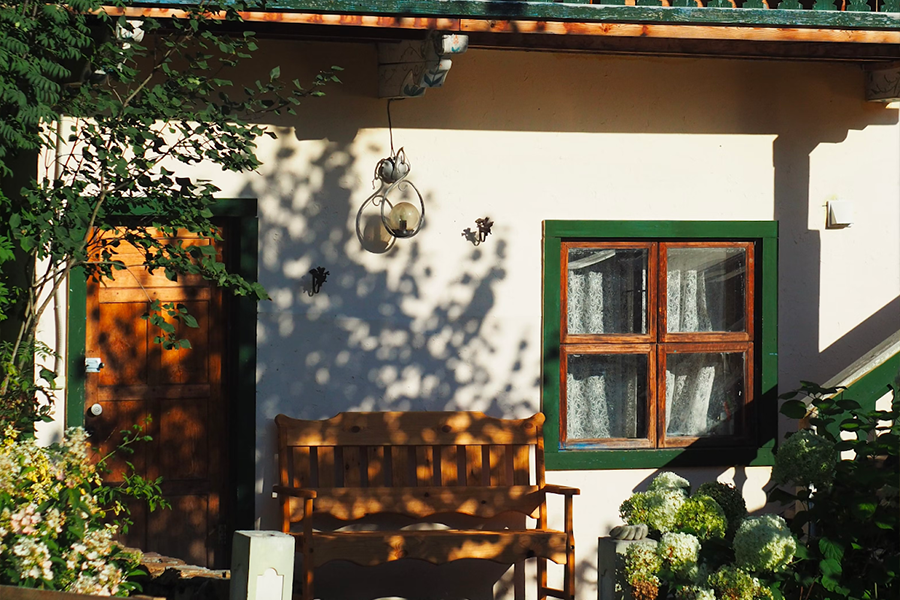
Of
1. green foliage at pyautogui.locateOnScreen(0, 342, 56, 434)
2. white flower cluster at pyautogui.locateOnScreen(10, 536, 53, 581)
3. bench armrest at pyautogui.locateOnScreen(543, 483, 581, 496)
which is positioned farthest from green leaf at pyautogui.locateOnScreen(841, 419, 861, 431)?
green foliage at pyautogui.locateOnScreen(0, 342, 56, 434)

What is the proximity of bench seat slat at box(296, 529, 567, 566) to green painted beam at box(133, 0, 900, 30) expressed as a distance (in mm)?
2798

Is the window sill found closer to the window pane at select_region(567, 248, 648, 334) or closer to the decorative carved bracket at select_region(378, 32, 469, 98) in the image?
the window pane at select_region(567, 248, 648, 334)

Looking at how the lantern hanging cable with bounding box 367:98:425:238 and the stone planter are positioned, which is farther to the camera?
the lantern hanging cable with bounding box 367:98:425:238

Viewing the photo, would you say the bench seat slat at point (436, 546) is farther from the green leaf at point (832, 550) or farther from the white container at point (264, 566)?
the green leaf at point (832, 550)

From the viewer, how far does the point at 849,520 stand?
467 centimetres

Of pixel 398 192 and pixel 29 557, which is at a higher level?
pixel 398 192

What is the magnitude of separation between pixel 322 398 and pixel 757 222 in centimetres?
292

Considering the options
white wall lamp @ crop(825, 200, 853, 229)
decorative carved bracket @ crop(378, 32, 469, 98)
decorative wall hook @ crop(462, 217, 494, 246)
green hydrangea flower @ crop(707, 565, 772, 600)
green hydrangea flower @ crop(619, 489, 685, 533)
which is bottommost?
green hydrangea flower @ crop(707, 565, 772, 600)

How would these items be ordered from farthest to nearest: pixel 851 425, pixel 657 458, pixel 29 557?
pixel 657 458 < pixel 851 425 < pixel 29 557

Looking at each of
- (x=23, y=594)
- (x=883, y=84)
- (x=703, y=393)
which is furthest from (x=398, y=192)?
(x=23, y=594)

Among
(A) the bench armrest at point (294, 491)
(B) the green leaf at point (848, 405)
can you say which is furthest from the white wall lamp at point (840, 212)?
(A) the bench armrest at point (294, 491)

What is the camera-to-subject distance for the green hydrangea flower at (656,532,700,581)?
428 cm

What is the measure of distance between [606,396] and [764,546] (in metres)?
2.67

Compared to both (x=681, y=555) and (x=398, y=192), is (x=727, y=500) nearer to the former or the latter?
(x=681, y=555)
